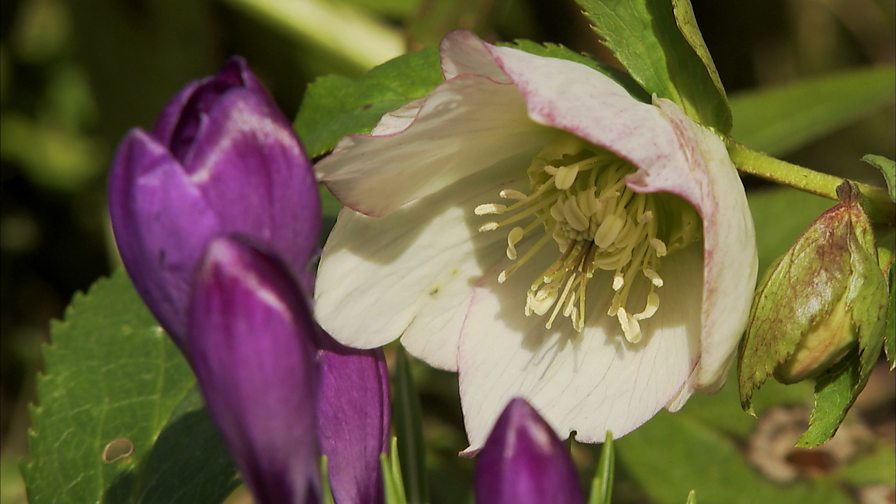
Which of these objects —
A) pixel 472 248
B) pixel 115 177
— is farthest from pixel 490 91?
pixel 115 177

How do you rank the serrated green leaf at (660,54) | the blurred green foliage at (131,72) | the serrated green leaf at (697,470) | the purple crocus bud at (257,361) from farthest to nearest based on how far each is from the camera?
the blurred green foliage at (131,72) < the serrated green leaf at (697,470) < the serrated green leaf at (660,54) < the purple crocus bud at (257,361)

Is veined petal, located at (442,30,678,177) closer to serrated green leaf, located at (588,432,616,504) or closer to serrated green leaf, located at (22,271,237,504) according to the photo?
serrated green leaf, located at (588,432,616,504)

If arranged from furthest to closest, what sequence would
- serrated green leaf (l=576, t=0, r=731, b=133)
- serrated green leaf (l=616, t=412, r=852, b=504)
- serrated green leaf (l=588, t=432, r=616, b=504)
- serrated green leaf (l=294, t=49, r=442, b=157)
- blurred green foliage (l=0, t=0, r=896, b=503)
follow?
blurred green foliage (l=0, t=0, r=896, b=503) → serrated green leaf (l=616, t=412, r=852, b=504) → serrated green leaf (l=294, t=49, r=442, b=157) → serrated green leaf (l=576, t=0, r=731, b=133) → serrated green leaf (l=588, t=432, r=616, b=504)

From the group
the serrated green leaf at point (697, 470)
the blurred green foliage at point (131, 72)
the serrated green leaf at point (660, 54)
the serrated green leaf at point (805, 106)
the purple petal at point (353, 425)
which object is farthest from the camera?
the blurred green foliage at point (131, 72)

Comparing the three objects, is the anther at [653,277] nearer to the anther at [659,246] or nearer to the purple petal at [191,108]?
the anther at [659,246]

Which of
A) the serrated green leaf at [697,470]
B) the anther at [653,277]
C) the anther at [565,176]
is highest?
the anther at [565,176]

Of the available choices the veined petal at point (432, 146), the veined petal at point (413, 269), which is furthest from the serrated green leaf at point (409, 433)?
the veined petal at point (432, 146)

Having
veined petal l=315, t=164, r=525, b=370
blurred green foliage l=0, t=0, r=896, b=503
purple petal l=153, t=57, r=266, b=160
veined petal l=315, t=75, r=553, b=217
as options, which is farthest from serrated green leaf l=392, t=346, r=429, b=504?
blurred green foliage l=0, t=0, r=896, b=503
